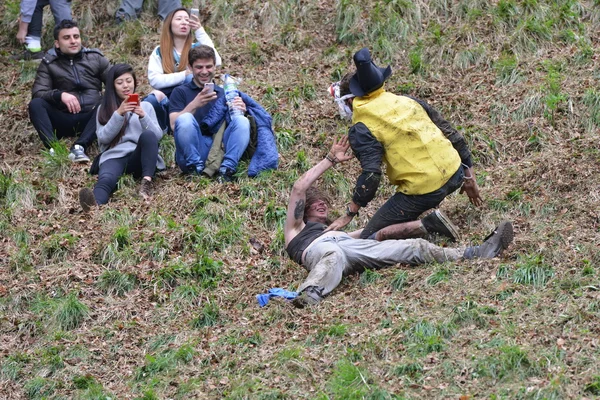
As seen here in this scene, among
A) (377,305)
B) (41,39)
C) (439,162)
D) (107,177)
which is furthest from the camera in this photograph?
(41,39)

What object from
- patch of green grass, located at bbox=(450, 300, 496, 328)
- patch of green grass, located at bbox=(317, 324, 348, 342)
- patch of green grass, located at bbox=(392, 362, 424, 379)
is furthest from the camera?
patch of green grass, located at bbox=(317, 324, 348, 342)

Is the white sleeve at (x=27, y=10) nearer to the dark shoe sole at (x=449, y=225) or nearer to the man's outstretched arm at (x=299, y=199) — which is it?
the man's outstretched arm at (x=299, y=199)

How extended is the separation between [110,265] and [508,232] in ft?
11.7

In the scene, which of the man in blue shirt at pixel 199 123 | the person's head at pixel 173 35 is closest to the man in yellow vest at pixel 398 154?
the man in blue shirt at pixel 199 123

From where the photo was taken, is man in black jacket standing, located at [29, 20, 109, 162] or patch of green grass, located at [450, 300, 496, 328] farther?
man in black jacket standing, located at [29, 20, 109, 162]

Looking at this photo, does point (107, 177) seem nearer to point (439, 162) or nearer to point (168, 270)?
point (168, 270)

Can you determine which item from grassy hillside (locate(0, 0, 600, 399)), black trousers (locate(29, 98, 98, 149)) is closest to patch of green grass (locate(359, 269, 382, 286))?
grassy hillside (locate(0, 0, 600, 399))

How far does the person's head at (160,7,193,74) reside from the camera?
10.4m

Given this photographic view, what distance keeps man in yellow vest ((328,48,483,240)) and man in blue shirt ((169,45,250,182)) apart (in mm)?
1965

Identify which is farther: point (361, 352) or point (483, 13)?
point (483, 13)

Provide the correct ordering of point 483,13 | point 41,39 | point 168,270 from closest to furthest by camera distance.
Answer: point 168,270, point 483,13, point 41,39

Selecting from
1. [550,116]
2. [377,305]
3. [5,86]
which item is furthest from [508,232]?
[5,86]

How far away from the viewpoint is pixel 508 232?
24.1 feet

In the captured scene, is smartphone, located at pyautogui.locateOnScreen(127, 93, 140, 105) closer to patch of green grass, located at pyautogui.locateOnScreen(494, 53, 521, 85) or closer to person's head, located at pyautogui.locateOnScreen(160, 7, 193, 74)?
person's head, located at pyautogui.locateOnScreen(160, 7, 193, 74)
